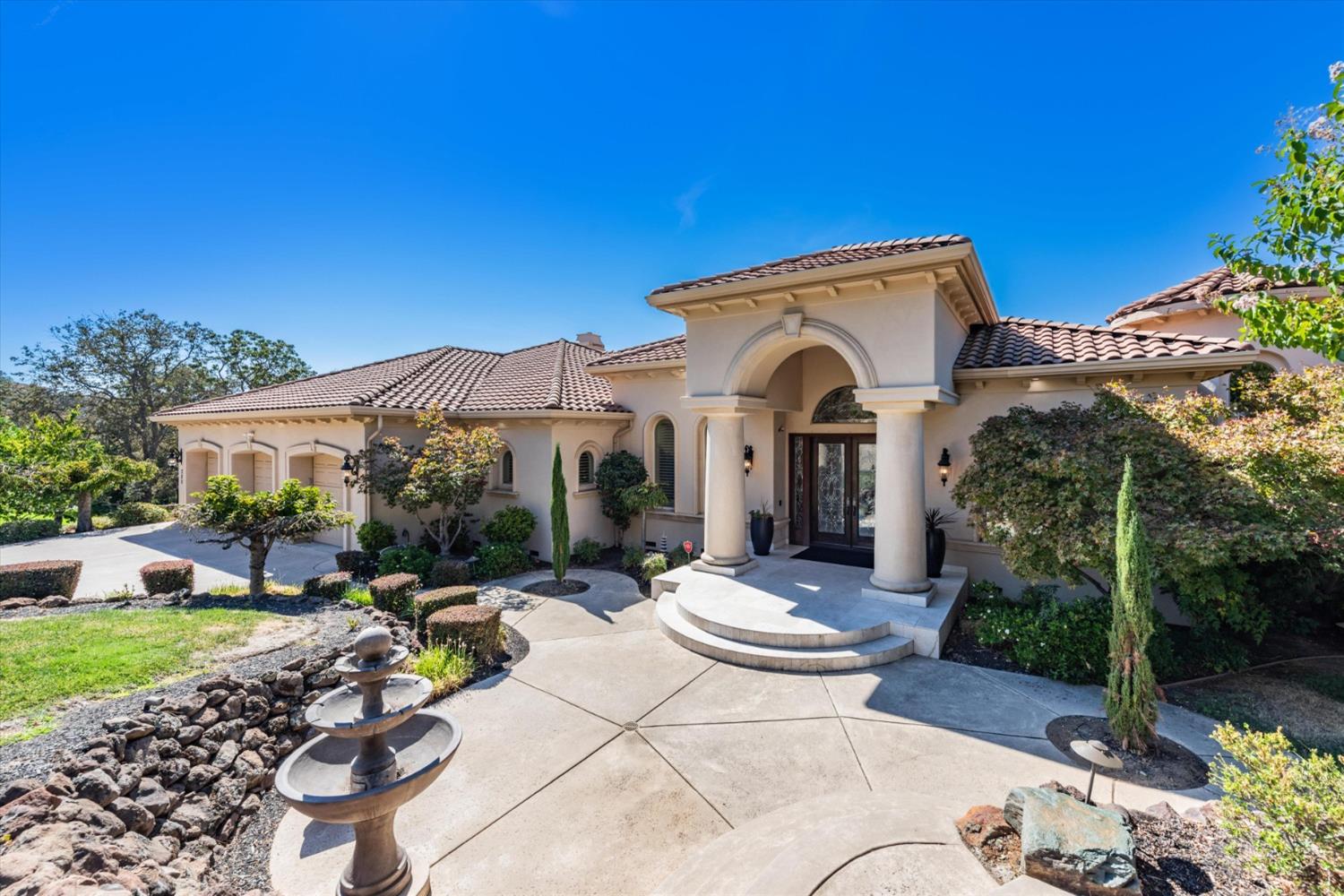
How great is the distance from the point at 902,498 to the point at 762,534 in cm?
400

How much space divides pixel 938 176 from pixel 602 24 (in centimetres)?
919

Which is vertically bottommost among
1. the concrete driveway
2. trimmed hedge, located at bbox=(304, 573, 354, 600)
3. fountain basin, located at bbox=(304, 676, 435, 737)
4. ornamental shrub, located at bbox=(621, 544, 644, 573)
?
the concrete driveway

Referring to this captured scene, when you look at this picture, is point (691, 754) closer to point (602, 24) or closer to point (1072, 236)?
point (602, 24)

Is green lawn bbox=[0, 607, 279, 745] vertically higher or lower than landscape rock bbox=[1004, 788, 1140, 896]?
higher

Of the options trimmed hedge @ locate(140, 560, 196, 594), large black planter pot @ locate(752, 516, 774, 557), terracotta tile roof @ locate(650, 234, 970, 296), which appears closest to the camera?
trimmed hedge @ locate(140, 560, 196, 594)

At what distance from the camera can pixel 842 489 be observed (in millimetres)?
12664

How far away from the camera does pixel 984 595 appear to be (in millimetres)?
9117

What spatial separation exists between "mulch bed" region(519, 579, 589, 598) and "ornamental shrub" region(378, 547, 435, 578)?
7.65 feet

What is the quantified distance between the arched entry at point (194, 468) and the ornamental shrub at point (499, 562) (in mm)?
13753

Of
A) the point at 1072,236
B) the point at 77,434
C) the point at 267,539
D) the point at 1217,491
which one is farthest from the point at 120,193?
the point at 1072,236

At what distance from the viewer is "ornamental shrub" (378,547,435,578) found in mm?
11188

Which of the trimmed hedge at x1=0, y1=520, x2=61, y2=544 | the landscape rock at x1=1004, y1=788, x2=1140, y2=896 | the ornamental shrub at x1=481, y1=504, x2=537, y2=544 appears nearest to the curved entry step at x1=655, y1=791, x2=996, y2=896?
the landscape rock at x1=1004, y1=788, x2=1140, y2=896

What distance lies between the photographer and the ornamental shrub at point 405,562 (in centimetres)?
1119

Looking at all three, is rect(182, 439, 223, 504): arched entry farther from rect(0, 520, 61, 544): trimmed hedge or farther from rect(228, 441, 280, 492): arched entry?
rect(0, 520, 61, 544): trimmed hedge
